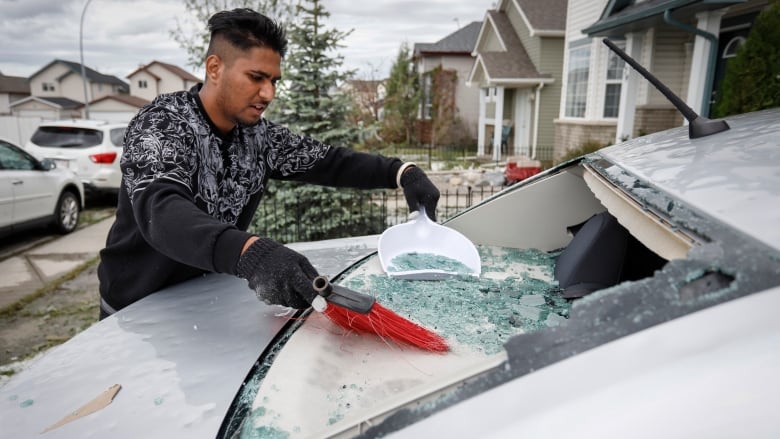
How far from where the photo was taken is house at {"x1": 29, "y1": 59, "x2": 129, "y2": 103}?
2360 inches

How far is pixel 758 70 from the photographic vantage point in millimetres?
6254

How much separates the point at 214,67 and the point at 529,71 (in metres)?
17.2

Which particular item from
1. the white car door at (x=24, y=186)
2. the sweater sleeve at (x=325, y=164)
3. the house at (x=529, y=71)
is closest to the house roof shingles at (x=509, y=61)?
the house at (x=529, y=71)

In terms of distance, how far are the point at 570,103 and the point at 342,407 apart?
14543mm

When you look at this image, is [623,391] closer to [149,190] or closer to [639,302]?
[639,302]

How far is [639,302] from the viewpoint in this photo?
81 cm

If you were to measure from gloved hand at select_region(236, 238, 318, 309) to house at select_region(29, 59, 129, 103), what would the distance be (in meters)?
68.9

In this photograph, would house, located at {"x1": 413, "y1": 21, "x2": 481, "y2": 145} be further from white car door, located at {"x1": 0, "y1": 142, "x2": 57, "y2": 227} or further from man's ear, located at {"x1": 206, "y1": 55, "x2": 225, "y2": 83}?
man's ear, located at {"x1": 206, "y1": 55, "x2": 225, "y2": 83}

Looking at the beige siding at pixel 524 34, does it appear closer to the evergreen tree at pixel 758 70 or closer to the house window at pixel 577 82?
the house window at pixel 577 82

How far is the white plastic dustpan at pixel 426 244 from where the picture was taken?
6.89 feet

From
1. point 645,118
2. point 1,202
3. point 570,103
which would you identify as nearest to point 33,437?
point 1,202

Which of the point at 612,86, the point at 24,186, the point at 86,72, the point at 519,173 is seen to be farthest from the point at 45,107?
the point at 612,86

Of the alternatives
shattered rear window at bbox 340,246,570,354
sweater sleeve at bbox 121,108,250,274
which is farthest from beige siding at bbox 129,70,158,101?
shattered rear window at bbox 340,246,570,354

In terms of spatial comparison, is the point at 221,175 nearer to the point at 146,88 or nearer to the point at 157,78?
the point at 157,78
